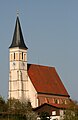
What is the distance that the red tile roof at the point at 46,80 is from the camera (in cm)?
10650

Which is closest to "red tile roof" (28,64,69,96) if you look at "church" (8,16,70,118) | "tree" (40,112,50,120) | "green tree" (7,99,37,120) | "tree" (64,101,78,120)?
"church" (8,16,70,118)

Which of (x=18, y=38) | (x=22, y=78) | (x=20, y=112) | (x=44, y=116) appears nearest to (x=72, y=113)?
(x=44, y=116)

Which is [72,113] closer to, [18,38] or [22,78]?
[22,78]

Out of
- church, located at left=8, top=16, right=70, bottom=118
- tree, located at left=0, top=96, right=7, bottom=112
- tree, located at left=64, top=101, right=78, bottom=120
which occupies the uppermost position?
church, located at left=8, top=16, right=70, bottom=118

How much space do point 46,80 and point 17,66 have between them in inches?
308

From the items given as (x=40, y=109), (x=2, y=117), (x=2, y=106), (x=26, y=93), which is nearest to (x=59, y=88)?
(x=26, y=93)

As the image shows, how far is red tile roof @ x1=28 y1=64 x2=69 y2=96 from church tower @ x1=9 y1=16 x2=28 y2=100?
219 centimetres

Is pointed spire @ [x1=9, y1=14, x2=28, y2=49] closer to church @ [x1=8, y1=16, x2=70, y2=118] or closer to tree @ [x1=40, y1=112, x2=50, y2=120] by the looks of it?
church @ [x1=8, y1=16, x2=70, y2=118]

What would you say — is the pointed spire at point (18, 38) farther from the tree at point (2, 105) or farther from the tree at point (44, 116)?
the tree at point (44, 116)

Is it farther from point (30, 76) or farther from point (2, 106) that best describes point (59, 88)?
point (2, 106)

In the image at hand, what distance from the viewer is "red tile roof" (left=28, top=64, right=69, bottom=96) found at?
349ft

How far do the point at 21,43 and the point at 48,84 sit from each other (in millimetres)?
9978

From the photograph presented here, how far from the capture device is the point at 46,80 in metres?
110

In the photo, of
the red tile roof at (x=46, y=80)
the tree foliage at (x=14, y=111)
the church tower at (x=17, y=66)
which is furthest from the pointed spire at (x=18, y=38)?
the tree foliage at (x=14, y=111)
